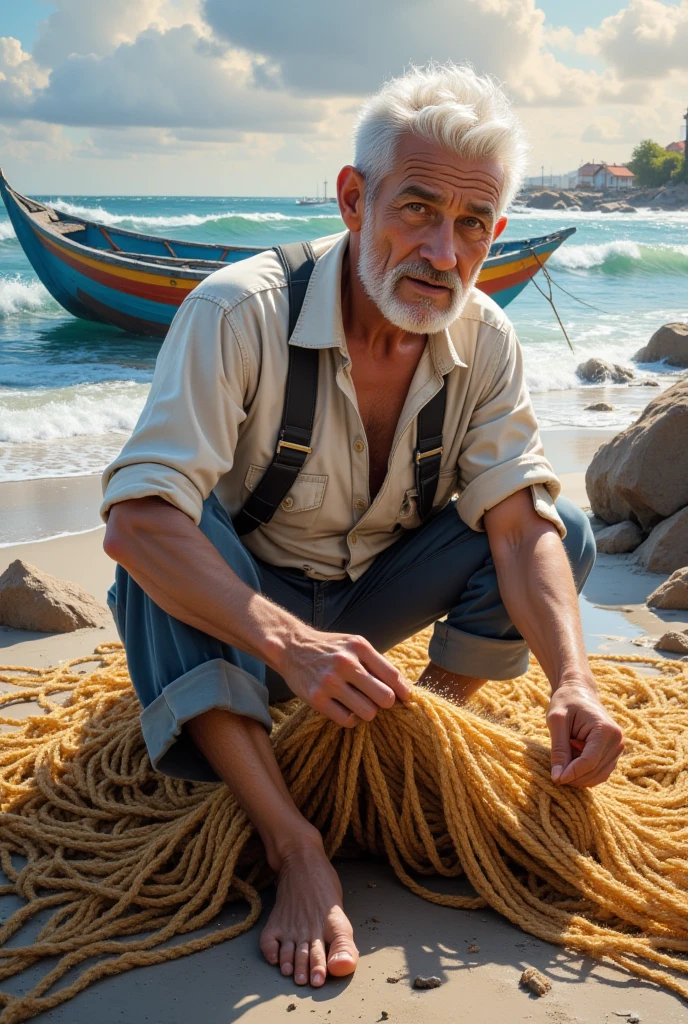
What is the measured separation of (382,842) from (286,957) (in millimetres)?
457

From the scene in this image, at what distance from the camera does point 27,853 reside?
220 centimetres

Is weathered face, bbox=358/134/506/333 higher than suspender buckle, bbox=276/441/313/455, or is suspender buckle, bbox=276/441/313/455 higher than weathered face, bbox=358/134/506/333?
weathered face, bbox=358/134/506/333

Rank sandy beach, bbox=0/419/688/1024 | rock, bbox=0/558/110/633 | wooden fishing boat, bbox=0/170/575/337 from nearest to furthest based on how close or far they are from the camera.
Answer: sandy beach, bbox=0/419/688/1024
rock, bbox=0/558/110/633
wooden fishing boat, bbox=0/170/575/337

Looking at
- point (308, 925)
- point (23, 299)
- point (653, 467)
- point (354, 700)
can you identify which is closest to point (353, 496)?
point (354, 700)

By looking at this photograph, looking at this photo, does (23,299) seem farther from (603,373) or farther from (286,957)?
(286,957)

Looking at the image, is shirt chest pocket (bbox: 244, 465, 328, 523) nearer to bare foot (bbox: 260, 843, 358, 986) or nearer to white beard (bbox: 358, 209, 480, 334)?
white beard (bbox: 358, 209, 480, 334)

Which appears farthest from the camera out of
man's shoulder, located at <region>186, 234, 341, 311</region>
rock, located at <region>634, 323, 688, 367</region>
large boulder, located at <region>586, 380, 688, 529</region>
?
rock, located at <region>634, 323, 688, 367</region>

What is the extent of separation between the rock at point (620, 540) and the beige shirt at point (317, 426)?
1.95 metres

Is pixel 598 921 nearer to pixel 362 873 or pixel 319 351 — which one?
pixel 362 873

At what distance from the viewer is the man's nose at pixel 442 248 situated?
2.36 meters

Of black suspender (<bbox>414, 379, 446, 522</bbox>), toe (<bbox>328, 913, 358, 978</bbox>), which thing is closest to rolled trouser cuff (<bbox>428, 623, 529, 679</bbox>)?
black suspender (<bbox>414, 379, 446, 522</bbox>)

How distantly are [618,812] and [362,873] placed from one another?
0.54 metres

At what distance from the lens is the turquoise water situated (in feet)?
23.9

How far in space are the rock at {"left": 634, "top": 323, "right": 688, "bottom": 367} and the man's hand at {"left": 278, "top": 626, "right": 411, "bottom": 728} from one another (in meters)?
10.0
